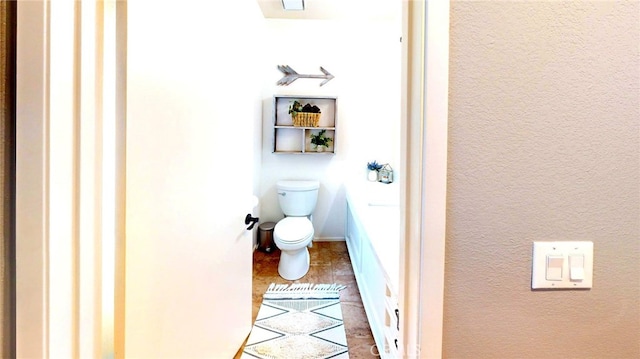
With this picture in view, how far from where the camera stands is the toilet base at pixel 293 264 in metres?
2.86

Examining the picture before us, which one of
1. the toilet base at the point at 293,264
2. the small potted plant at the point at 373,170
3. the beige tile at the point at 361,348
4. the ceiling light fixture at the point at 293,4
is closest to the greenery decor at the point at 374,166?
the small potted plant at the point at 373,170

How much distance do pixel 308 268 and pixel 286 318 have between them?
0.80 metres

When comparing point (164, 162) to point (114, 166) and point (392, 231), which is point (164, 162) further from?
point (392, 231)

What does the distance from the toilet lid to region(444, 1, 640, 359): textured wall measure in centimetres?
209

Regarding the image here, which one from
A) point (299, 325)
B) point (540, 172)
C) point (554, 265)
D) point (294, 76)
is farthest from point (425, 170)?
point (294, 76)

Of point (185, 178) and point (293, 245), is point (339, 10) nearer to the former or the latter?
point (293, 245)

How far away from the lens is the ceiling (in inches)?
120

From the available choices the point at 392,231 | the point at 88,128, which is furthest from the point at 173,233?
the point at 392,231

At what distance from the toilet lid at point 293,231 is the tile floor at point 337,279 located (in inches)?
14.9

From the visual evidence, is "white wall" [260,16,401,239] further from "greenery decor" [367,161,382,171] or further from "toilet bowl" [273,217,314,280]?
"toilet bowl" [273,217,314,280]

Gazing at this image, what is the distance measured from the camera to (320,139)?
3586 millimetres

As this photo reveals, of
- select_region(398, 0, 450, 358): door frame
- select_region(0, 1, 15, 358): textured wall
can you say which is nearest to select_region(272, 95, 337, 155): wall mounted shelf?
select_region(398, 0, 450, 358): door frame

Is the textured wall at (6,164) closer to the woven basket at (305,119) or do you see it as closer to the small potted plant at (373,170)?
the woven basket at (305,119)

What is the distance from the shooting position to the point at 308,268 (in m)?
3.01
